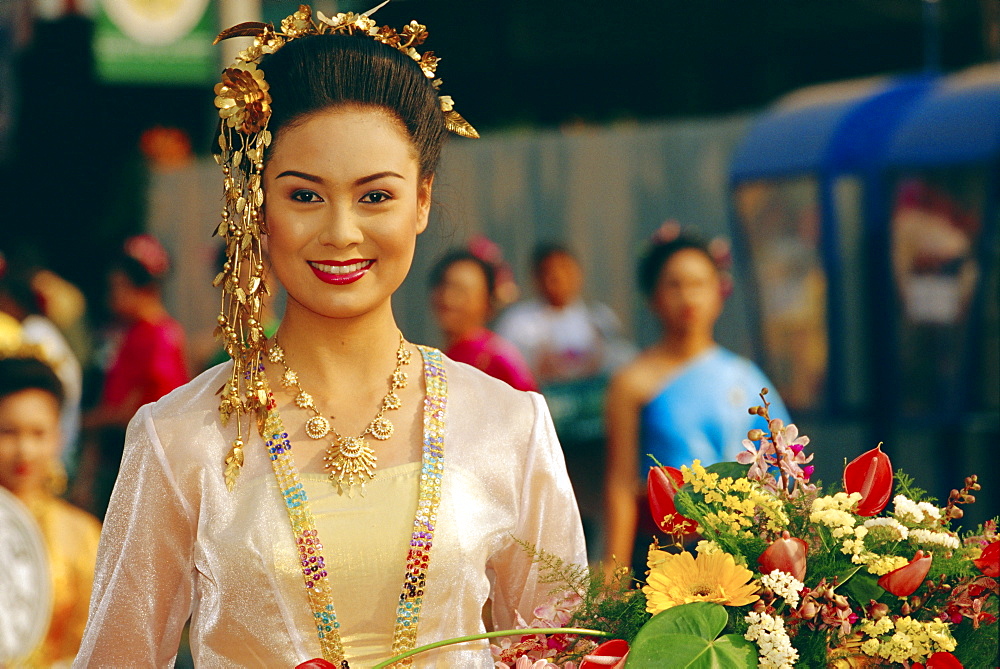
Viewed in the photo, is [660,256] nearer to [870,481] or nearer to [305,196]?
[305,196]

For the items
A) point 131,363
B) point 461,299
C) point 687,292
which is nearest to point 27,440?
point 461,299

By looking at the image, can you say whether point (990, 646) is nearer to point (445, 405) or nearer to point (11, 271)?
point (445, 405)

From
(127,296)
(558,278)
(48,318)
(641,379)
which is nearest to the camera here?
(641,379)

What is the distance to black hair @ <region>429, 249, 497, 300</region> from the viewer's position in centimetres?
517

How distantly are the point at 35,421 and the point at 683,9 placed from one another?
23.5ft

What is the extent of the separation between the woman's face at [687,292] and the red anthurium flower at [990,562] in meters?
2.91

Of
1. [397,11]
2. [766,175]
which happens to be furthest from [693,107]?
[766,175]

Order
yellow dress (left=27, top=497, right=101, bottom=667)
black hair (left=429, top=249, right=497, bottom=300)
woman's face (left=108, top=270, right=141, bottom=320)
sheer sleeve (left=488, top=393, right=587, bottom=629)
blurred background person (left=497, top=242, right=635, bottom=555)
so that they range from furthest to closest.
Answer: blurred background person (left=497, top=242, right=635, bottom=555) < woman's face (left=108, top=270, right=141, bottom=320) < black hair (left=429, top=249, right=497, bottom=300) < yellow dress (left=27, top=497, right=101, bottom=667) < sheer sleeve (left=488, top=393, right=587, bottom=629)

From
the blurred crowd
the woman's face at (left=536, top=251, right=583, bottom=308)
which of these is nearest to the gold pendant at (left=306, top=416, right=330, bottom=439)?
the blurred crowd

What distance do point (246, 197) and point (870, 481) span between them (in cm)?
92

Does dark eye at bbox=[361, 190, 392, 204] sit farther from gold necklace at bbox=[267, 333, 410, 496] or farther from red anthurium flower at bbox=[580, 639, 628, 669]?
red anthurium flower at bbox=[580, 639, 628, 669]

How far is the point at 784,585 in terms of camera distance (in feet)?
5.20

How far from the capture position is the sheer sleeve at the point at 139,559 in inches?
75.7

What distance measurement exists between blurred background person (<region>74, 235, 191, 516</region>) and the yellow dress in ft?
5.56
